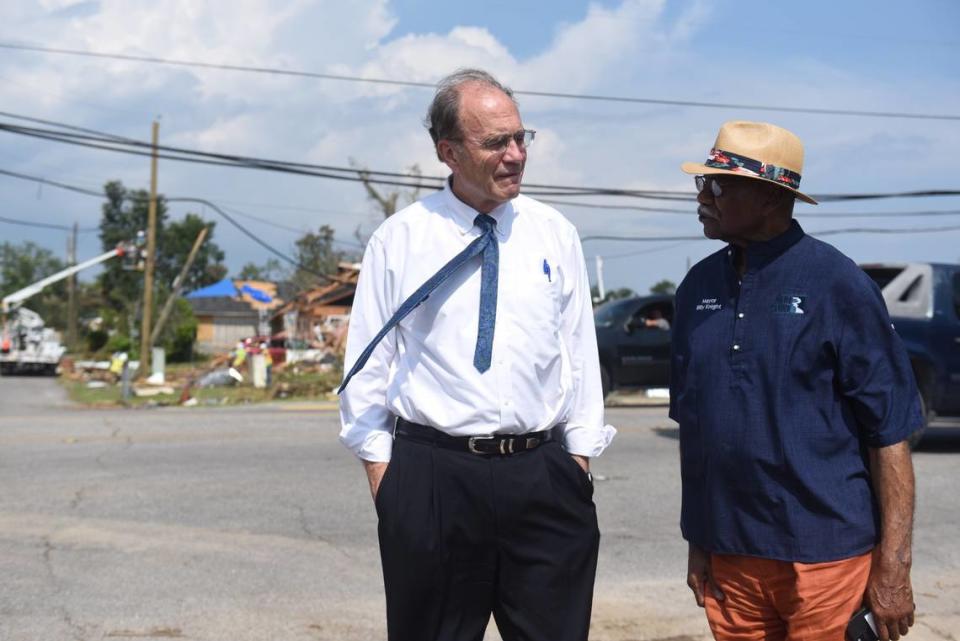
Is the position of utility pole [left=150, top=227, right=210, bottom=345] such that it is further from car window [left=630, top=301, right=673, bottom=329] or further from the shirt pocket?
the shirt pocket

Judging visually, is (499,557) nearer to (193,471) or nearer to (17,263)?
(193,471)

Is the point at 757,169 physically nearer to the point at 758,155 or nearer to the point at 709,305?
the point at 758,155

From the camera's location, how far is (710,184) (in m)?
2.93

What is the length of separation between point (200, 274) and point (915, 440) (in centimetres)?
10051

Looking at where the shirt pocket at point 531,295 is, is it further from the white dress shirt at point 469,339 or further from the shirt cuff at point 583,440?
the shirt cuff at point 583,440

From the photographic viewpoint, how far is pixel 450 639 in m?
2.95

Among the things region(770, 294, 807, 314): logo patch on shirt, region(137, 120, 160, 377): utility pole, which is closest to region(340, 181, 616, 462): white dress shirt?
region(770, 294, 807, 314): logo patch on shirt

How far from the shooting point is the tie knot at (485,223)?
3061 mm

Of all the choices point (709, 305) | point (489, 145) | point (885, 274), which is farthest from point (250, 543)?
point (885, 274)

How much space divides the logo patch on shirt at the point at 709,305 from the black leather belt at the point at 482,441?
0.56m

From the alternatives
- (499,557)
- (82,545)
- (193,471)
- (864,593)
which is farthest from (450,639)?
(193,471)

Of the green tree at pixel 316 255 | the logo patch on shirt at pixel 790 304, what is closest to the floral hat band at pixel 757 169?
the logo patch on shirt at pixel 790 304

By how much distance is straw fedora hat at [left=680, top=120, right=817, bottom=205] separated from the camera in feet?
9.25

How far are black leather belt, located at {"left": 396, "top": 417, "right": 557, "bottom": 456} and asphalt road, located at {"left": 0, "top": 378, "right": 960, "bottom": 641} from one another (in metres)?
2.33
